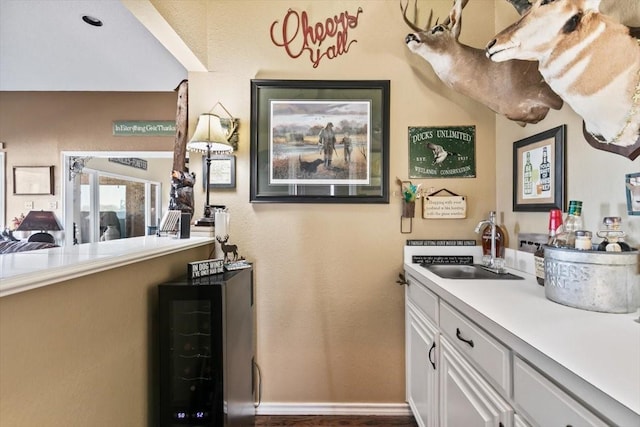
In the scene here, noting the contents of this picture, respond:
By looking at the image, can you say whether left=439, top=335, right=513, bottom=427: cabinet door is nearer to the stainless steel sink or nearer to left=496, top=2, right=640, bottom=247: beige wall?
the stainless steel sink

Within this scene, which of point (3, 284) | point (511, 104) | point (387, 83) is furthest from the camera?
point (387, 83)

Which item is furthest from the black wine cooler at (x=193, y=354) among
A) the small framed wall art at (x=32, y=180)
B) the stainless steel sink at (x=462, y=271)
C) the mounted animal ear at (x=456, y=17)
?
the small framed wall art at (x=32, y=180)

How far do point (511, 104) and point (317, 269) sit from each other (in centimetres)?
145

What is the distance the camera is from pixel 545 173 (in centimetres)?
152

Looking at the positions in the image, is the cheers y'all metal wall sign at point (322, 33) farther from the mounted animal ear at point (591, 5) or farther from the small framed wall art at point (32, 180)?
the small framed wall art at point (32, 180)

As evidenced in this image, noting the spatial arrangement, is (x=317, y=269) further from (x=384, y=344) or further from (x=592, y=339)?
(x=592, y=339)

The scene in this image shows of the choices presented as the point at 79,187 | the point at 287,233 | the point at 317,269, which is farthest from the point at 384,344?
the point at 79,187

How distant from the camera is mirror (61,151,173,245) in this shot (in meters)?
4.11

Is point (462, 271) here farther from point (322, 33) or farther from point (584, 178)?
point (322, 33)

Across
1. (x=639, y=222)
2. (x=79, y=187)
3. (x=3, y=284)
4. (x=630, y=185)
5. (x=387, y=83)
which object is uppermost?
(x=387, y=83)

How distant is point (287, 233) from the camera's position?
1985mm

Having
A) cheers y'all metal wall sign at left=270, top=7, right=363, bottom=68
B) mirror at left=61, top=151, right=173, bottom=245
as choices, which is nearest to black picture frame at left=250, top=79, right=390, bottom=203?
cheers y'all metal wall sign at left=270, top=7, right=363, bottom=68

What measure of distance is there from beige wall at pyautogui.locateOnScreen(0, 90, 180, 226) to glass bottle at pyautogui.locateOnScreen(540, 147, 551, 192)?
4073mm

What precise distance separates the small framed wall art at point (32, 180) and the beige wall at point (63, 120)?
3.0 inches
